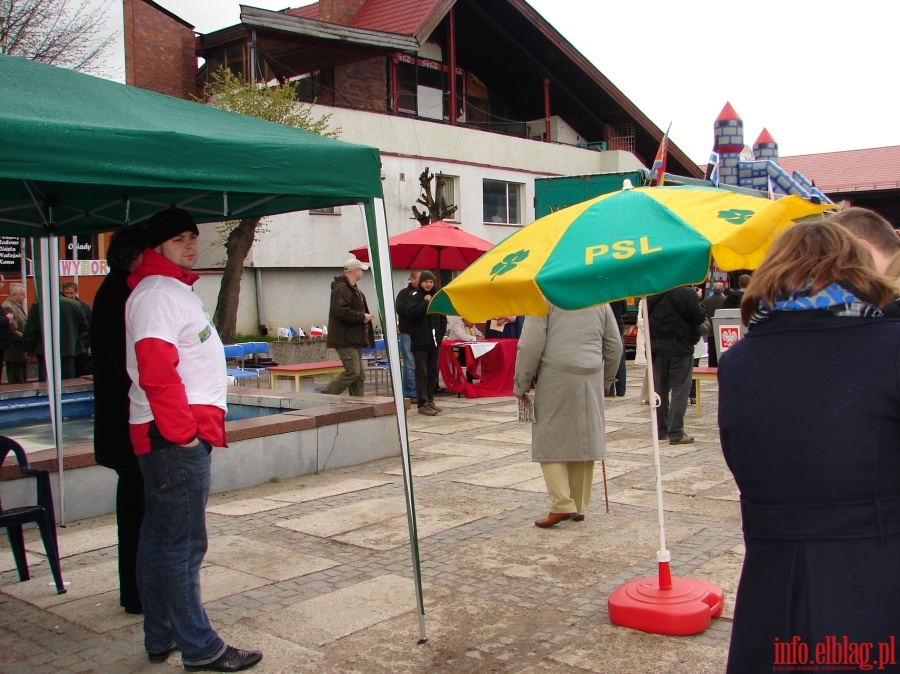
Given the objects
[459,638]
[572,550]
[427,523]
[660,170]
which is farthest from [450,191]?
[459,638]

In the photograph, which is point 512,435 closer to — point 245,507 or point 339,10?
point 245,507

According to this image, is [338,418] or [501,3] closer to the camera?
[338,418]

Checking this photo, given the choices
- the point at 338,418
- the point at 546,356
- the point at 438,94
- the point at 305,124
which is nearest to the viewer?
the point at 546,356

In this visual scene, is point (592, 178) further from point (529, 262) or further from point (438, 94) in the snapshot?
point (529, 262)

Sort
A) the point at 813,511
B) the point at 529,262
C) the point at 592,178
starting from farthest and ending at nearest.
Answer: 1. the point at 592,178
2. the point at 529,262
3. the point at 813,511

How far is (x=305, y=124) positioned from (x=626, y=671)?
1741 centimetres

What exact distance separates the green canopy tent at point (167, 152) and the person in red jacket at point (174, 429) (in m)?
0.34

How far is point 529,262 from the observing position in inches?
151

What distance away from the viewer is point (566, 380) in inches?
236

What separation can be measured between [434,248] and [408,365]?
3118 mm

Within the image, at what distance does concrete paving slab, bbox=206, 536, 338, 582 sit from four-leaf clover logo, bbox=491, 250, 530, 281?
7.90 ft

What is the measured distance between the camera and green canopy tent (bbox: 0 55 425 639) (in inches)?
137

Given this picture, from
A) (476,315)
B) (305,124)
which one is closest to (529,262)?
(476,315)

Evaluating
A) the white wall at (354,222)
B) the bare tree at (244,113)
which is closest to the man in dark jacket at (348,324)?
the bare tree at (244,113)
